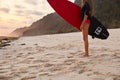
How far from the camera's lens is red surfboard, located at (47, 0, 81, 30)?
913cm

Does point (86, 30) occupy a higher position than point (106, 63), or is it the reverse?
point (86, 30)

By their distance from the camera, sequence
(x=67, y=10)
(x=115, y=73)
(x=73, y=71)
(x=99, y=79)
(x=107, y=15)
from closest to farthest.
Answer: (x=99, y=79)
(x=115, y=73)
(x=73, y=71)
(x=67, y=10)
(x=107, y=15)

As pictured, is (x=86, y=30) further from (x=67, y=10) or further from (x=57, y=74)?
(x=57, y=74)

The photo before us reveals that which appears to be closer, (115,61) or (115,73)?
(115,73)

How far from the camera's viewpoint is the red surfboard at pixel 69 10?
913cm

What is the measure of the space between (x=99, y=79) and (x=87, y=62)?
1881mm

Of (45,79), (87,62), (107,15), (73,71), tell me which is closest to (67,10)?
(87,62)

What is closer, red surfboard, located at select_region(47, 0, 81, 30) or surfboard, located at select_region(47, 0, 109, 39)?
surfboard, located at select_region(47, 0, 109, 39)

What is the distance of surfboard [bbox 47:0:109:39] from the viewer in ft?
28.8

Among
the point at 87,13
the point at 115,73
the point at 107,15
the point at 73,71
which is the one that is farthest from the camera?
the point at 107,15

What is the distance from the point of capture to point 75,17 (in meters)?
9.15

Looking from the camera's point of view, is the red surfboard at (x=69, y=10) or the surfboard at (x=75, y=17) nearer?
the surfboard at (x=75, y=17)

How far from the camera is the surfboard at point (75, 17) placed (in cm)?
878

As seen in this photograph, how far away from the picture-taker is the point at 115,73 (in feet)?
20.2
